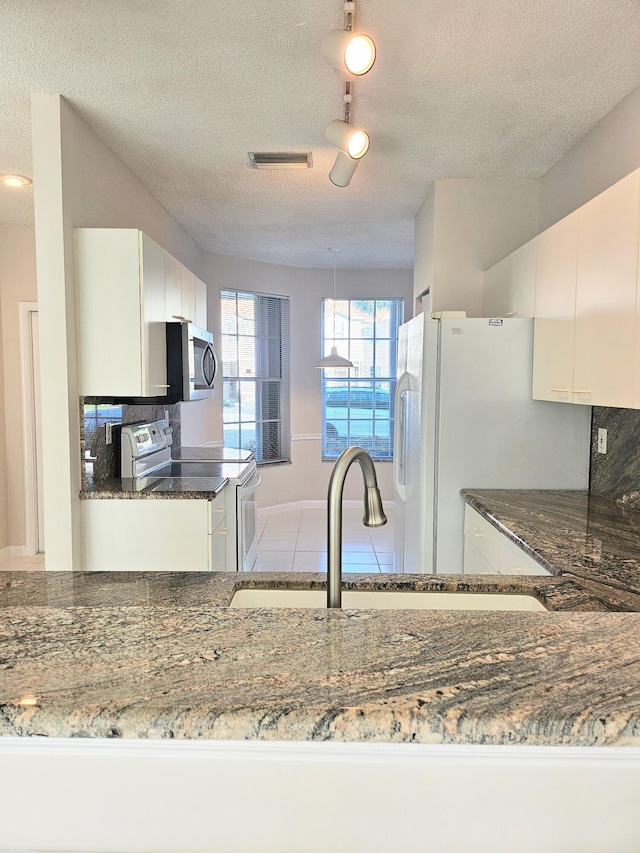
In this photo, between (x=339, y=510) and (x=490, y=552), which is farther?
(x=490, y=552)

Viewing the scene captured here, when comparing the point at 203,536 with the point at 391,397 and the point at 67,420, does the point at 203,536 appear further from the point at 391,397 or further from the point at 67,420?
the point at 391,397

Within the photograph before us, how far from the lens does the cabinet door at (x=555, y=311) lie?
7.75ft

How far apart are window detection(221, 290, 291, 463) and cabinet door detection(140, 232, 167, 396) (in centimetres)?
299

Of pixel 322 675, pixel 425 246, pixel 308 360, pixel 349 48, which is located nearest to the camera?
pixel 322 675

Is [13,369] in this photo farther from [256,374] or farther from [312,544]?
[312,544]

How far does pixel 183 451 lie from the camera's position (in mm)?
4512

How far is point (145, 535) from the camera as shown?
278 centimetres

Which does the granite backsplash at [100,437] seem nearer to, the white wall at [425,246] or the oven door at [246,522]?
the oven door at [246,522]

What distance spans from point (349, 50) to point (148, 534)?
2.16m

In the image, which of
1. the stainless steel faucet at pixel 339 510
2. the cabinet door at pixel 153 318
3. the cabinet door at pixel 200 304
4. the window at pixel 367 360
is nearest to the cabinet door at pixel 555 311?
the stainless steel faucet at pixel 339 510

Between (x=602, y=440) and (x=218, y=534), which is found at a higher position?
(x=602, y=440)

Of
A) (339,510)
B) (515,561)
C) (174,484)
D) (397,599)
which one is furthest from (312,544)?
(339,510)

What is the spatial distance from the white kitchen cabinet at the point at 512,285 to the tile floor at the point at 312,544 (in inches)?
80.9

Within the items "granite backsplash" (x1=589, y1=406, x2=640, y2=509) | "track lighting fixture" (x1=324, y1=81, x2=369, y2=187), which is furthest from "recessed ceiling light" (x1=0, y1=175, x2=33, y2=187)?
"granite backsplash" (x1=589, y1=406, x2=640, y2=509)
